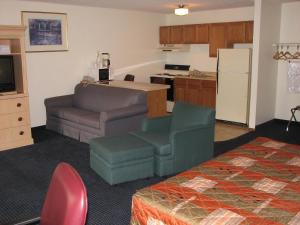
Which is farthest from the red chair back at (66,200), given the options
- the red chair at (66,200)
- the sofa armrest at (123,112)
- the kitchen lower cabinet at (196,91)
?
the kitchen lower cabinet at (196,91)

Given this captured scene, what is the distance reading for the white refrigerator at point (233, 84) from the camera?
6148 millimetres

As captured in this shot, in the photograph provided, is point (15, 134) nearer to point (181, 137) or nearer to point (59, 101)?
point (59, 101)

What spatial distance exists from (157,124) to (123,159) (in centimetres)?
89

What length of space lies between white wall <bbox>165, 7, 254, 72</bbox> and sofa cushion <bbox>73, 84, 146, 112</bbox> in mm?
2699

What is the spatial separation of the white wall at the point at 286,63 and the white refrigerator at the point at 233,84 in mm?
797

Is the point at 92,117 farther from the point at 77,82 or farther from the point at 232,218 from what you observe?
the point at 232,218

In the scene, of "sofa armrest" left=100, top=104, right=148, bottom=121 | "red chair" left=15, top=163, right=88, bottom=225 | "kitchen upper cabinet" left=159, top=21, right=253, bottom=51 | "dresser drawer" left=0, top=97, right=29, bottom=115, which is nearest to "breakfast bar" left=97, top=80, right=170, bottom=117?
"sofa armrest" left=100, top=104, right=148, bottom=121

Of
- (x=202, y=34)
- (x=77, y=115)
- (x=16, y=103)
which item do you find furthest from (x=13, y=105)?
(x=202, y=34)

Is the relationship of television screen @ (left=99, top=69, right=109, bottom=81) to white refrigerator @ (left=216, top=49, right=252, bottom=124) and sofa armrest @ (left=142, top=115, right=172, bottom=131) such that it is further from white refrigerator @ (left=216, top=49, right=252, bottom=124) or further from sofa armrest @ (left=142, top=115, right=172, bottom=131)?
sofa armrest @ (left=142, top=115, right=172, bottom=131)

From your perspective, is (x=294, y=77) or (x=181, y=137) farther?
(x=294, y=77)

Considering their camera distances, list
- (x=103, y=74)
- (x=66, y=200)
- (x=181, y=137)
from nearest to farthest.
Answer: (x=66, y=200) < (x=181, y=137) < (x=103, y=74)

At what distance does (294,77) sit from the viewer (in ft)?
20.4

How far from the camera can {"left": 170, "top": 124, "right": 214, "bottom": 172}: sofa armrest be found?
146 inches

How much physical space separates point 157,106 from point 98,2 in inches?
84.8
